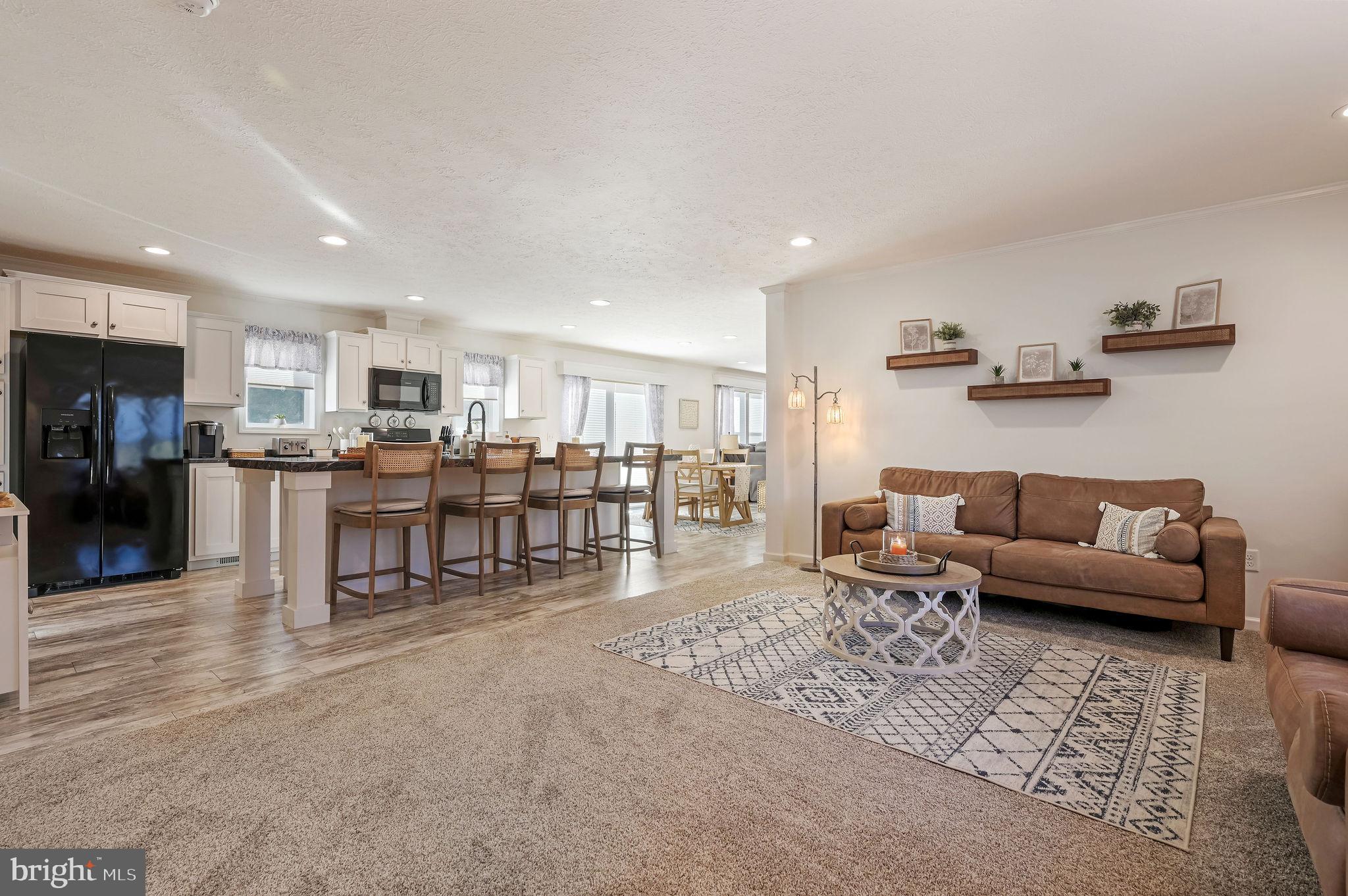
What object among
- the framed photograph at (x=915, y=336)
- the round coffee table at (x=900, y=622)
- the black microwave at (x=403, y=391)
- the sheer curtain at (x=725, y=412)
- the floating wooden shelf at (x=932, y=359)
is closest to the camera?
the round coffee table at (x=900, y=622)

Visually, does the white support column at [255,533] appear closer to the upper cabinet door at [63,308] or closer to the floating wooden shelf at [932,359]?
the upper cabinet door at [63,308]

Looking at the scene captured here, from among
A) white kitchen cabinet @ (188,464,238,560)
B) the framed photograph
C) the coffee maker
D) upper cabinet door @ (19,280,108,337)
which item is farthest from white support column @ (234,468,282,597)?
the framed photograph

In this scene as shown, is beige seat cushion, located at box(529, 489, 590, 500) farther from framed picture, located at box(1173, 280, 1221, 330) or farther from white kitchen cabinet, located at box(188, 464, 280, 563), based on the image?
framed picture, located at box(1173, 280, 1221, 330)

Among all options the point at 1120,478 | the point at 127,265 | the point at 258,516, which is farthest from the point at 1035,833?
the point at 127,265

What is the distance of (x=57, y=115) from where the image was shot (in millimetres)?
2660

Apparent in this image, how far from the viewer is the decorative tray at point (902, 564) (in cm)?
286

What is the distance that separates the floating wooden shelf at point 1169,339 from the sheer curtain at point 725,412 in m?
7.13

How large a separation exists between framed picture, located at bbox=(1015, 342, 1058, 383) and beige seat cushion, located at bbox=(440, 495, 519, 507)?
3.64 meters

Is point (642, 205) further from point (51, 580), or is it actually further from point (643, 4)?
point (51, 580)

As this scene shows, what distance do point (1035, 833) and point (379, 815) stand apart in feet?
5.72

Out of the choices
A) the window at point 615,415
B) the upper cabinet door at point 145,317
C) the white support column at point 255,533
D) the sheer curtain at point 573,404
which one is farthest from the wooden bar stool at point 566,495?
the window at point 615,415

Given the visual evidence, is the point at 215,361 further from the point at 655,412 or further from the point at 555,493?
the point at 655,412

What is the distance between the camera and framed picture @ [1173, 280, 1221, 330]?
12.1 feet

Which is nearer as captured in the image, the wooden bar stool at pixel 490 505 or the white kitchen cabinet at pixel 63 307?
the wooden bar stool at pixel 490 505
